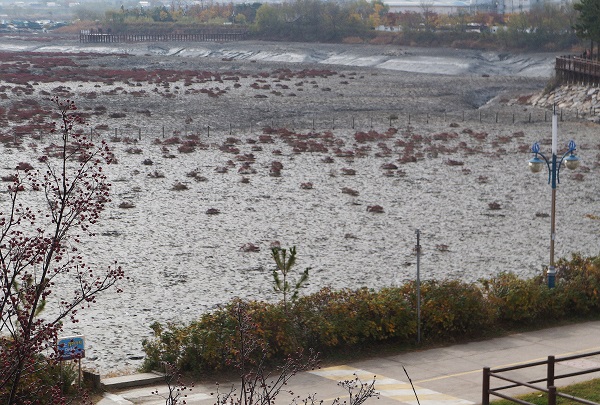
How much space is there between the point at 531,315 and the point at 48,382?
387 inches

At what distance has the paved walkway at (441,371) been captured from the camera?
15.3 m

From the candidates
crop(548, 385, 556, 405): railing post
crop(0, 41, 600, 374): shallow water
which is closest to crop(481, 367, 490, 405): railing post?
crop(548, 385, 556, 405): railing post

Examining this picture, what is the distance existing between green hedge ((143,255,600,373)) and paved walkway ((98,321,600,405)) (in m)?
0.53

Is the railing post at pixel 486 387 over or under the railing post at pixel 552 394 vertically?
under

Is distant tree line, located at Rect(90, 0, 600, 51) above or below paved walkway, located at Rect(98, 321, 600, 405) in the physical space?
above

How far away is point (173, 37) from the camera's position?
172875 mm

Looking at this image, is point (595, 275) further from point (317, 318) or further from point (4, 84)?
point (4, 84)

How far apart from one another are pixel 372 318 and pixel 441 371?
2.12m

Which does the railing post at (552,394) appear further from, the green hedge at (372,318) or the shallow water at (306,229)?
the shallow water at (306,229)

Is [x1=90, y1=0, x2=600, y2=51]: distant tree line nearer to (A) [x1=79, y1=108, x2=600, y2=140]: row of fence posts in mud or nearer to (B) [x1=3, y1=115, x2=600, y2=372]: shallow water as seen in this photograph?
(A) [x1=79, y1=108, x2=600, y2=140]: row of fence posts in mud

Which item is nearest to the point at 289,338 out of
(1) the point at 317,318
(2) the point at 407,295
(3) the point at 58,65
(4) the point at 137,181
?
(1) the point at 317,318

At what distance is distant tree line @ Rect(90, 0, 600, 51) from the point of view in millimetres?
121244

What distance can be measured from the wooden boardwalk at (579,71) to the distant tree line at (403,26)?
30.1 m

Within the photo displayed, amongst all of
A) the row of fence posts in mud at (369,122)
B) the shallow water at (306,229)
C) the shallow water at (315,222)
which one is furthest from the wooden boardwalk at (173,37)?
the shallow water at (306,229)
